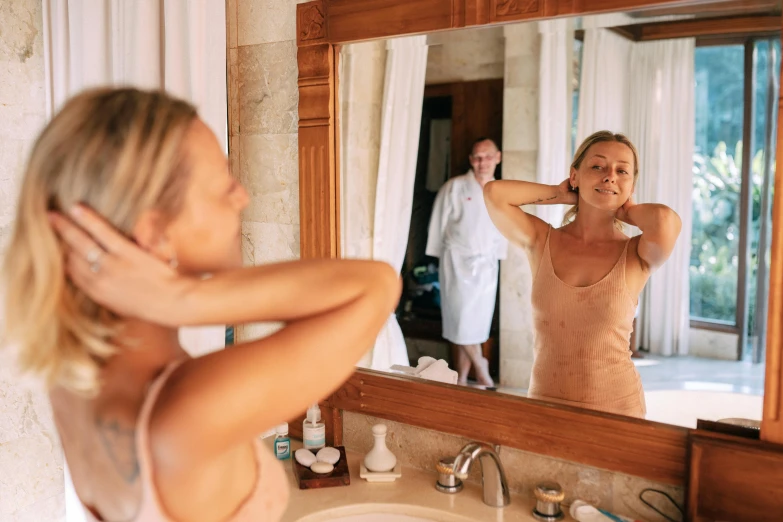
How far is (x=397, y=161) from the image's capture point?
1.55 m

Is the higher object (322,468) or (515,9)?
(515,9)

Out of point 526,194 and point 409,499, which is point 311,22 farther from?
point 409,499

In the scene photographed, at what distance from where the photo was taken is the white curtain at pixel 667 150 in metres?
1.19

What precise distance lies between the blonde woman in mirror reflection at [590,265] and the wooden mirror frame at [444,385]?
54 millimetres

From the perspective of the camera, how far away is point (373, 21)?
4.91ft

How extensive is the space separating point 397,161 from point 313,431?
65 cm

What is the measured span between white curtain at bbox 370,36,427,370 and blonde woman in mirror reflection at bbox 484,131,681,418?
9.3 inches

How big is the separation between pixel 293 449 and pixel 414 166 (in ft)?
2.42

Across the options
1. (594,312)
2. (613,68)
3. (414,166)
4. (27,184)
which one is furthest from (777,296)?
(27,184)

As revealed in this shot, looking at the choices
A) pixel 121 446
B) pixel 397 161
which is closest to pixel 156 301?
pixel 121 446

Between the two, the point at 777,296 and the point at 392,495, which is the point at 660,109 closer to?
the point at 777,296

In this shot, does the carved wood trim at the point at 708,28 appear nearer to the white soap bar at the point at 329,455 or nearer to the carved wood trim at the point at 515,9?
the carved wood trim at the point at 515,9

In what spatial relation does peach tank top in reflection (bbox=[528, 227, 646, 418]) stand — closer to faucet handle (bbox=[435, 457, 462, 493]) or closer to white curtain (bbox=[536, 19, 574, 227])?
white curtain (bbox=[536, 19, 574, 227])

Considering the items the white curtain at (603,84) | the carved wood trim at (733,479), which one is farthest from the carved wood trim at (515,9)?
the carved wood trim at (733,479)
